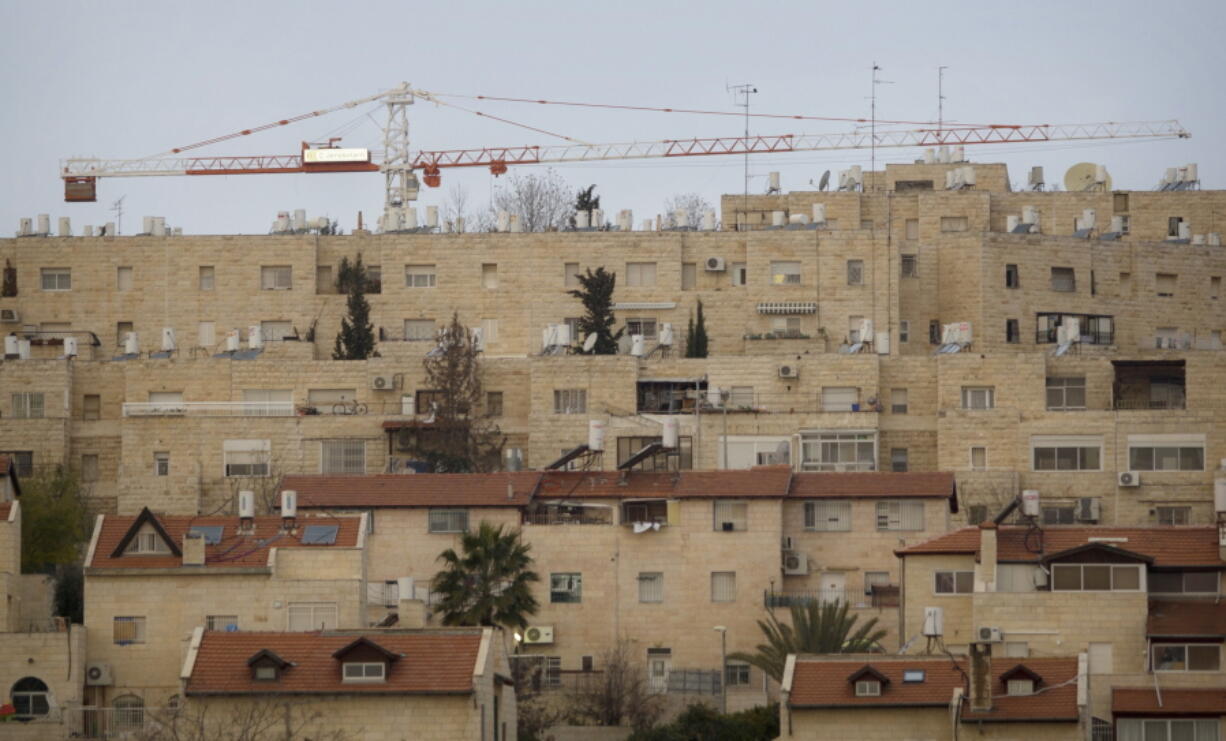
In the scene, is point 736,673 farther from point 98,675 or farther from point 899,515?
point 98,675

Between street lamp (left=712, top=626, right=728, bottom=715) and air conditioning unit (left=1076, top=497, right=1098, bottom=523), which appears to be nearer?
street lamp (left=712, top=626, right=728, bottom=715)

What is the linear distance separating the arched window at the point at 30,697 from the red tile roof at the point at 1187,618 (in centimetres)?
2643

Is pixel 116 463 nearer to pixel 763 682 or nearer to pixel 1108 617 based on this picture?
pixel 763 682

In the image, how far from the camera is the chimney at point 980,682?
66.7 m

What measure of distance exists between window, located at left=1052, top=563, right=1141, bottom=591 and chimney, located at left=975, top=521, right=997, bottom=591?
1.58 metres

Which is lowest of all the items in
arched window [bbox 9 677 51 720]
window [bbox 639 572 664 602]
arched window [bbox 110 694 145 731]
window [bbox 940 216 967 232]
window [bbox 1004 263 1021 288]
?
arched window [bbox 110 694 145 731]

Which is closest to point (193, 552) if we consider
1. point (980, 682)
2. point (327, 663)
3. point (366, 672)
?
point (327, 663)

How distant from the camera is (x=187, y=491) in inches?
3735

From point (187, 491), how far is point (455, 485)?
12.3 m

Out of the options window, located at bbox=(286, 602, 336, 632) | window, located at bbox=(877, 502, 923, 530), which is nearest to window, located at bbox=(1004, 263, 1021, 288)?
window, located at bbox=(877, 502, 923, 530)

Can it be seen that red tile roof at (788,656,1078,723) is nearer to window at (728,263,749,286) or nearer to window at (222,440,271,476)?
window at (222,440,271,476)

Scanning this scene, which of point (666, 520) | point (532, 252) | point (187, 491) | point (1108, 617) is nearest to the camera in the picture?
point (1108, 617)

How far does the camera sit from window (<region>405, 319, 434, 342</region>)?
106750 mm

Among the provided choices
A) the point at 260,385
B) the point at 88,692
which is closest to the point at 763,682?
the point at 88,692
